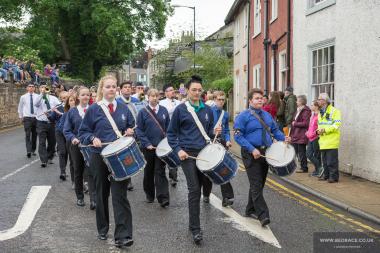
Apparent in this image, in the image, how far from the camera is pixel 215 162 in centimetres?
682

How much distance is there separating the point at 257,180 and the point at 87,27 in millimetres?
38328

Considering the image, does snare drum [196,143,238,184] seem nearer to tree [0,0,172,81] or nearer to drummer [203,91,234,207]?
drummer [203,91,234,207]

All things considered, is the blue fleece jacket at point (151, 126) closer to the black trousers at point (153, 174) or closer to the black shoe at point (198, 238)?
the black trousers at point (153, 174)

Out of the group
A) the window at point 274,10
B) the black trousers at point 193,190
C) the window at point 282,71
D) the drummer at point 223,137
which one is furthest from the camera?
the window at point 274,10

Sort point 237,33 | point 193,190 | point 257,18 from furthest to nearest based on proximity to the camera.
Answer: point 237,33 < point 257,18 < point 193,190

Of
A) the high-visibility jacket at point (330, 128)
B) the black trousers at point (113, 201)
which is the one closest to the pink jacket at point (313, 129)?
the high-visibility jacket at point (330, 128)

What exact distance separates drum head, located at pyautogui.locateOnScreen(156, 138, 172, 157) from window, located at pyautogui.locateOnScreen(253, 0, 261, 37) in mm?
15247

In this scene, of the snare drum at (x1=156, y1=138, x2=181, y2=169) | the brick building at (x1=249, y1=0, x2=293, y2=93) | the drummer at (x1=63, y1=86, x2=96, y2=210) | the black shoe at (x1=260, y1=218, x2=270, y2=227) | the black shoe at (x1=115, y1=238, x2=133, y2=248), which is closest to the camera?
the black shoe at (x1=115, y1=238, x2=133, y2=248)

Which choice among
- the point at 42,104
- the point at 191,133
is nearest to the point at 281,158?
the point at 191,133

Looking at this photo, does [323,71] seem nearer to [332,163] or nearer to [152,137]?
[332,163]

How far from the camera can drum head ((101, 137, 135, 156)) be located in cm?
616

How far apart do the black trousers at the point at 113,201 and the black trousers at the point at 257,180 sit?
176cm

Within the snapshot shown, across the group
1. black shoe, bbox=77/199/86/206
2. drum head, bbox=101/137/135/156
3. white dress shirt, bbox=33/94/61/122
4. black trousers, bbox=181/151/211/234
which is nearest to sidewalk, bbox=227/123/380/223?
black trousers, bbox=181/151/211/234

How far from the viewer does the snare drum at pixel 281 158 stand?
24.1 ft
